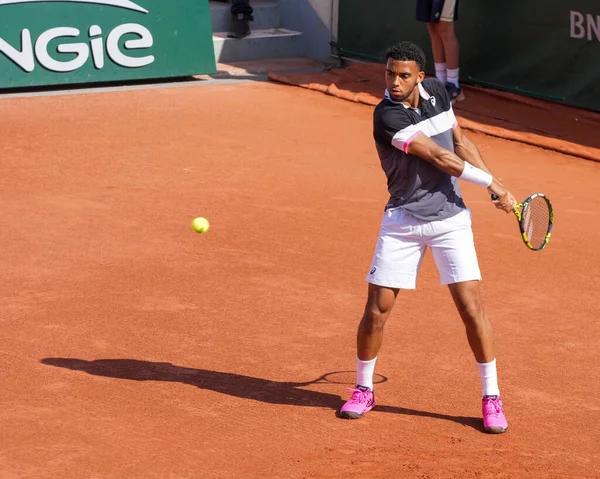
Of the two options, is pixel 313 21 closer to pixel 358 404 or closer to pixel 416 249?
pixel 416 249

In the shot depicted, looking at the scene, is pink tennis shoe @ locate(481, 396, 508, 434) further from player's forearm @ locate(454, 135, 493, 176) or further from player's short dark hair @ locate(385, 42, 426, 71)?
player's short dark hair @ locate(385, 42, 426, 71)

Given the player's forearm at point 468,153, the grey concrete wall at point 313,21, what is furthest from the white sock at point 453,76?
the player's forearm at point 468,153

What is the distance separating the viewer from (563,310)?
833cm

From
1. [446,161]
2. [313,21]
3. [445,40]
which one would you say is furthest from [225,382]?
[313,21]

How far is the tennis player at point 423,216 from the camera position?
6.07 metres

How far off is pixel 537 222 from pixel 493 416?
51.4 inches

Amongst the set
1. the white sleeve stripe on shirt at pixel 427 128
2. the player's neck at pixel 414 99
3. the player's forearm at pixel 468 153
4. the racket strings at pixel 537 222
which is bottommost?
the racket strings at pixel 537 222

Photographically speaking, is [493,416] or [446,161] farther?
[493,416]

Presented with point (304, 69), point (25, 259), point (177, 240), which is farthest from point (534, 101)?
point (25, 259)

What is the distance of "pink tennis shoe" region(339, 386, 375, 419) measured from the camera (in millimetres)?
6457

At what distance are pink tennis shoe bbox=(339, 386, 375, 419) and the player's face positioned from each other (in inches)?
69.4

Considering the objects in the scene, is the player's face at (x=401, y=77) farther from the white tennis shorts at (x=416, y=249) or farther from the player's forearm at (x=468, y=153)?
the white tennis shorts at (x=416, y=249)

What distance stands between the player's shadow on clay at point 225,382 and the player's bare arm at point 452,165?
139cm

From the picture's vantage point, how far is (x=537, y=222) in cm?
683
